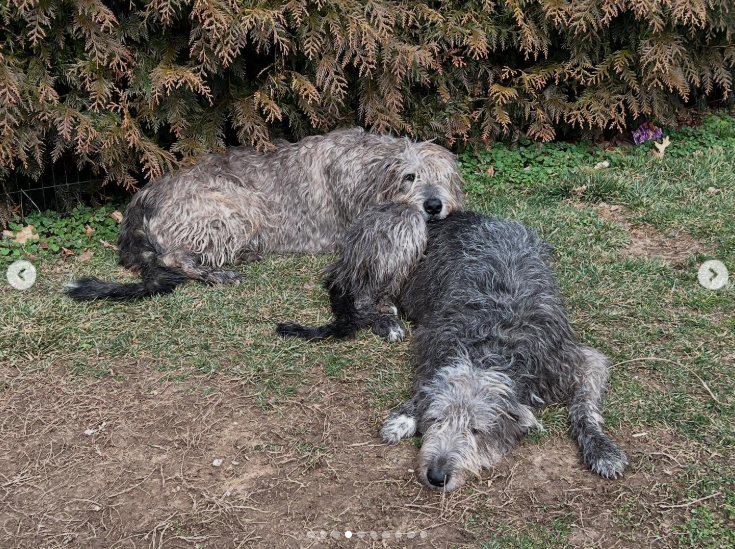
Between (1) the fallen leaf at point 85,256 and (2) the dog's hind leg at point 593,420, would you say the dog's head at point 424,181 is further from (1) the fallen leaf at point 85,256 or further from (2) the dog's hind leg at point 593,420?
(1) the fallen leaf at point 85,256

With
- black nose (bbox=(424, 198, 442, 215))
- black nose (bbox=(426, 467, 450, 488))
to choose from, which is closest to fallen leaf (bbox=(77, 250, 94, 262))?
black nose (bbox=(424, 198, 442, 215))

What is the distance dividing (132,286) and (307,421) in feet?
6.82

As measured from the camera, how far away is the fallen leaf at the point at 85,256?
20.9 feet

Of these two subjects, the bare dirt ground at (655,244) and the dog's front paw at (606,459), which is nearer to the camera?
the dog's front paw at (606,459)

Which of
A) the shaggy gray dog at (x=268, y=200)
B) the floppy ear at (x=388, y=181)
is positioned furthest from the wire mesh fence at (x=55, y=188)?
the floppy ear at (x=388, y=181)

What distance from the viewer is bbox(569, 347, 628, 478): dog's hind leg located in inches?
148

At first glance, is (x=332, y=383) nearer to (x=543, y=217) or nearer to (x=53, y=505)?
(x=53, y=505)

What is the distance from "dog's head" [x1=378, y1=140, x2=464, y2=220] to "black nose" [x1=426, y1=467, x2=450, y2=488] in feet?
7.86

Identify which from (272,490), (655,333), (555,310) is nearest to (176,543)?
(272,490)

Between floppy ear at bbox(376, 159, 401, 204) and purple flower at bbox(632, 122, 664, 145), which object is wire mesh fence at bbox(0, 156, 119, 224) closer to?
floppy ear at bbox(376, 159, 401, 204)

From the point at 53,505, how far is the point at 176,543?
729 millimetres

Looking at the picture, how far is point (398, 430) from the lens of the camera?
13.1ft

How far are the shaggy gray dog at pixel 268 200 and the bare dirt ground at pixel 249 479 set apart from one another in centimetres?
151

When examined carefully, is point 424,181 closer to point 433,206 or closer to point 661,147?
point 433,206
